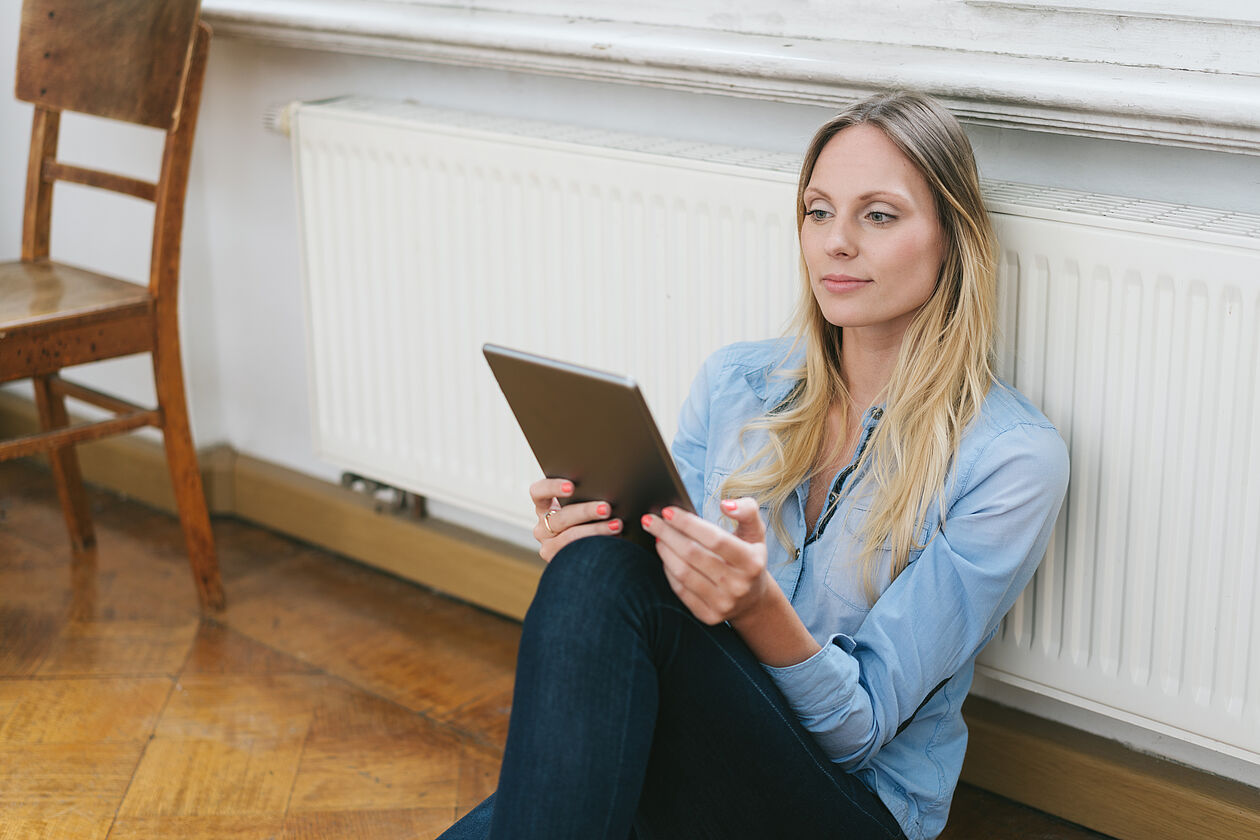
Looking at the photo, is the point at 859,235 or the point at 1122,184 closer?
the point at 859,235

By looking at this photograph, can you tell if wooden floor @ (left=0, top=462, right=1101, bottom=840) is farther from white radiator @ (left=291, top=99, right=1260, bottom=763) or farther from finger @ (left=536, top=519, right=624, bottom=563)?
finger @ (left=536, top=519, right=624, bottom=563)

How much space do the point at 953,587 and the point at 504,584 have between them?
3.28ft

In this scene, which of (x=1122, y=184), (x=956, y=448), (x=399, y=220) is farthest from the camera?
(x=399, y=220)

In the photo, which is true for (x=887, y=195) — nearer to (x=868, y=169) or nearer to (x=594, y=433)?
(x=868, y=169)

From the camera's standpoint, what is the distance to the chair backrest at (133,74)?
6.12 feet

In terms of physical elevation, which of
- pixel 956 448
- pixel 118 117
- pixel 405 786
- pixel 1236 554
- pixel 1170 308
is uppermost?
pixel 118 117

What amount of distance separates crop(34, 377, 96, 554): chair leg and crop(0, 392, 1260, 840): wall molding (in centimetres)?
18

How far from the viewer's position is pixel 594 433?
101 cm

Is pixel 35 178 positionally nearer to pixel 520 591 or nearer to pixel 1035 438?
pixel 520 591

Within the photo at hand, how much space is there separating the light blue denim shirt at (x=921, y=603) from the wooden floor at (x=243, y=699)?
0.35m

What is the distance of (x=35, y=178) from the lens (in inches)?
79.5

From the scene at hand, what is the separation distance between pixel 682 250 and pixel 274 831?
0.81 meters

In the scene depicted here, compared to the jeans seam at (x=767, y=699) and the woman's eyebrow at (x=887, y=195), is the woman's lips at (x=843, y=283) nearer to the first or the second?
the woman's eyebrow at (x=887, y=195)

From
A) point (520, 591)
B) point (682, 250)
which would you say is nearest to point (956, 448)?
point (682, 250)
